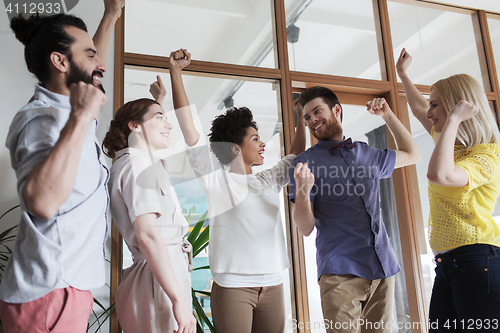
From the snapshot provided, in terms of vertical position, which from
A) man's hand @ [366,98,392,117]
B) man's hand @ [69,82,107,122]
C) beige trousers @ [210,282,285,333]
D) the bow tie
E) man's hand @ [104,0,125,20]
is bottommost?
beige trousers @ [210,282,285,333]

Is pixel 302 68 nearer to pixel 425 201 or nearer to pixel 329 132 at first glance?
pixel 329 132

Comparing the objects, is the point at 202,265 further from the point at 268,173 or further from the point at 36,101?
the point at 36,101

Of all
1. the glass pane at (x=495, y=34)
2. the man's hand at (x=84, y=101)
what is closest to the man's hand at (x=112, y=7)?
the man's hand at (x=84, y=101)

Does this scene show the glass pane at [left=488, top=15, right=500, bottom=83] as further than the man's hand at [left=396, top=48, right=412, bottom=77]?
Yes

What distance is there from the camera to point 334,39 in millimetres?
2848

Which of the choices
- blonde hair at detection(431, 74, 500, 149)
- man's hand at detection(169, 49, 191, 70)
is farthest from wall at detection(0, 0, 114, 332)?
blonde hair at detection(431, 74, 500, 149)

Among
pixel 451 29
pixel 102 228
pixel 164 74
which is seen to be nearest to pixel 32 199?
pixel 102 228

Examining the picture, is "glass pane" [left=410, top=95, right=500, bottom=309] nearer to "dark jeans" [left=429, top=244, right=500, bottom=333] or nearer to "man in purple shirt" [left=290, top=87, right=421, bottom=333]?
"man in purple shirt" [left=290, top=87, right=421, bottom=333]

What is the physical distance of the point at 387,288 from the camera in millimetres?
1651

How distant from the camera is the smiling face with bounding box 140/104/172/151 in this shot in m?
1.48

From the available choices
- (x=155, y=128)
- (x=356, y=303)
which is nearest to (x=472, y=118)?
(x=356, y=303)

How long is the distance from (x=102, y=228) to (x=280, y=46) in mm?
1978

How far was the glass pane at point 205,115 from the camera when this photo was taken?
2160mm

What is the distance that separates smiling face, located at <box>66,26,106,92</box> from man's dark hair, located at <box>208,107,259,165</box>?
0.95 meters
